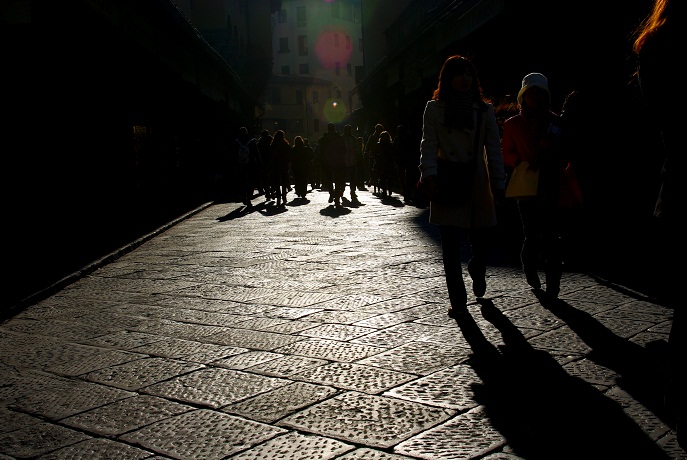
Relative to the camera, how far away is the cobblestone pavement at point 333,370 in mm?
2842

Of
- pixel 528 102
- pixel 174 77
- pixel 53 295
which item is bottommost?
pixel 53 295

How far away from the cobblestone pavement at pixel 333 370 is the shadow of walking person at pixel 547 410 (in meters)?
0.01

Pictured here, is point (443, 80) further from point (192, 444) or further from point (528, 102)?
point (192, 444)

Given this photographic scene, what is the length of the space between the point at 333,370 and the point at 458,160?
1776mm

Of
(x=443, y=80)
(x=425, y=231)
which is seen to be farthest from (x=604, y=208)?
(x=443, y=80)

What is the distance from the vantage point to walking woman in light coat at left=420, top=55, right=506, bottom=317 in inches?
194

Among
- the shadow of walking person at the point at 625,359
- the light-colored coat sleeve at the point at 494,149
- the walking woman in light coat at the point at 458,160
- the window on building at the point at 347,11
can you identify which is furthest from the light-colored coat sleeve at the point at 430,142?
the window on building at the point at 347,11

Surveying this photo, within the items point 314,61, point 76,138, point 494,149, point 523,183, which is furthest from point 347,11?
point 494,149

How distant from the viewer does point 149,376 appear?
3.79 meters

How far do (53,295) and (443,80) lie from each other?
344cm

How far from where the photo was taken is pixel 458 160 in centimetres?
498

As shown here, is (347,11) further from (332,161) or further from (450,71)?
(450,71)

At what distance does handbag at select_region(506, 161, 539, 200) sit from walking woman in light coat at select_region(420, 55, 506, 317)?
493 millimetres

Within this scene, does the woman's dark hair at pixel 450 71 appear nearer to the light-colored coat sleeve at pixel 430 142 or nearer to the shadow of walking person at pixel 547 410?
the light-colored coat sleeve at pixel 430 142
